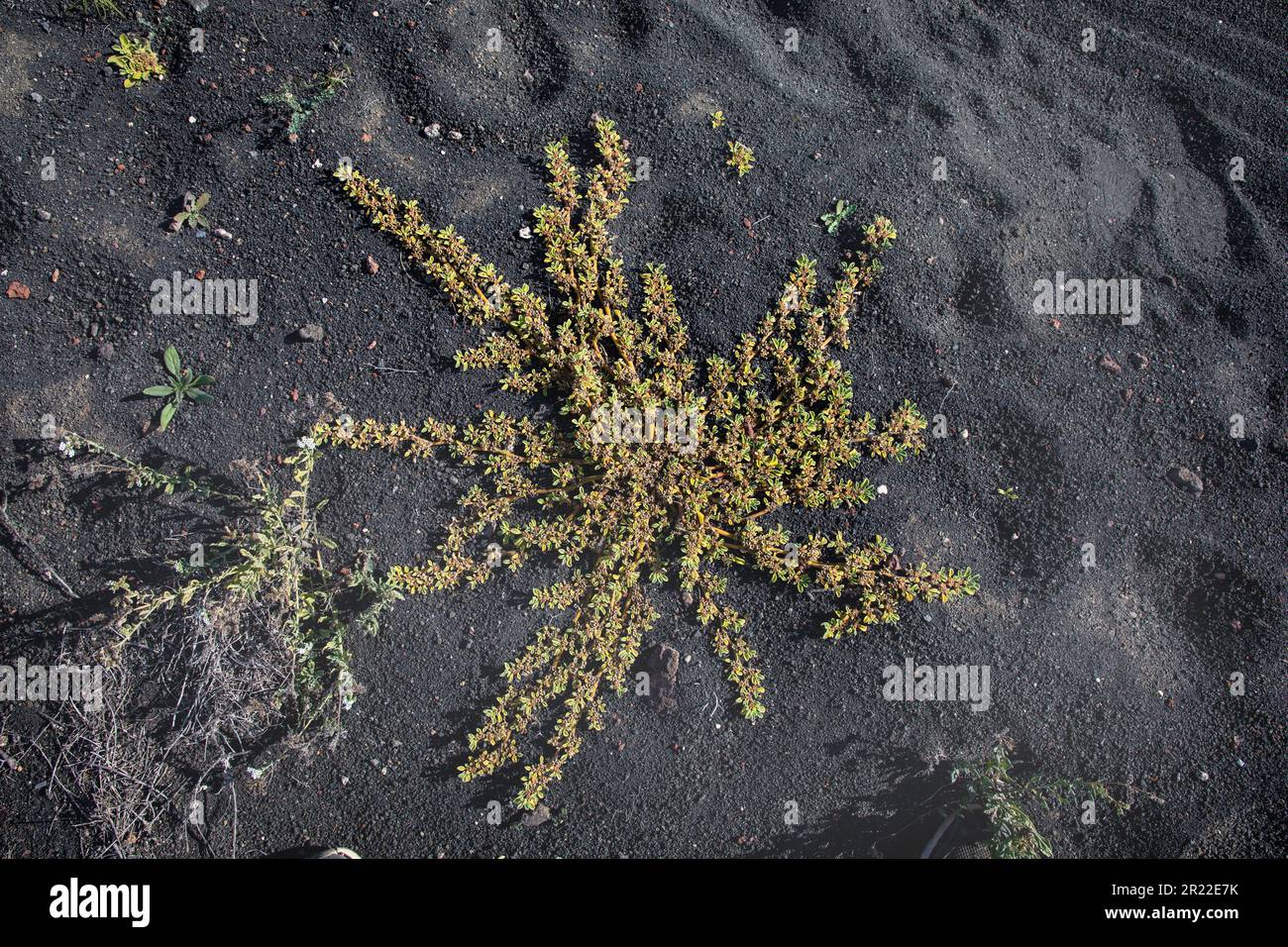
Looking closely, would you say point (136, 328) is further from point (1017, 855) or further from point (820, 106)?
point (1017, 855)

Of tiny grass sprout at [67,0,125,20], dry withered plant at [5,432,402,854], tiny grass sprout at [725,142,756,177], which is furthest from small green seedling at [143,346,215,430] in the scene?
tiny grass sprout at [725,142,756,177]

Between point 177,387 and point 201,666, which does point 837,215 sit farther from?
point 201,666

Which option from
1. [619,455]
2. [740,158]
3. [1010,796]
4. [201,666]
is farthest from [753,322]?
[201,666]

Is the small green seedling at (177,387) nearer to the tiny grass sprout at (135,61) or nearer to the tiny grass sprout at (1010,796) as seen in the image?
the tiny grass sprout at (135,61)

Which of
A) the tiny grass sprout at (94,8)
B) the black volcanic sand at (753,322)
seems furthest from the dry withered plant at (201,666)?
the tiny grass sprout at (94,8)

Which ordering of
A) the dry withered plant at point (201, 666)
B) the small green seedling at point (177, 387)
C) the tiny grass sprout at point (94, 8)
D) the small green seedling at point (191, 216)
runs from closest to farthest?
the dry withered plant at point (201, 666)
the small green seedling at point (177, 387)
the small green seedling at point (191, 216)
the tiny grass sprout at point (94, 8)

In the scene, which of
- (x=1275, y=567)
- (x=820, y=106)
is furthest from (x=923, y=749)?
(x=820, y=106)

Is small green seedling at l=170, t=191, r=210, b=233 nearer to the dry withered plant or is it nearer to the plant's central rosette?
the plant's central rosette
